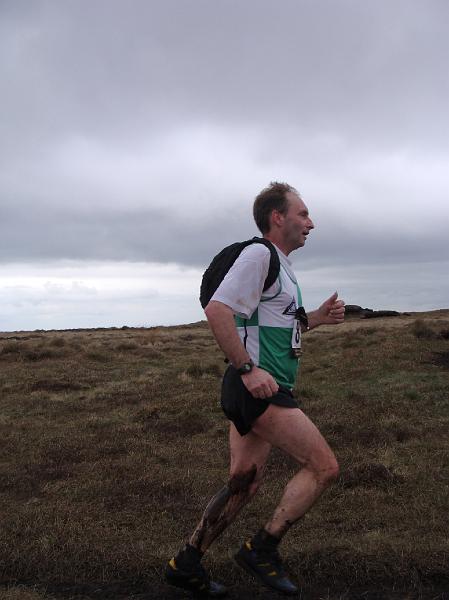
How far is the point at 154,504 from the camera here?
19.6ft

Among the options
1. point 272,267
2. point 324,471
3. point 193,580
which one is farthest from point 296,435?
point 193,580

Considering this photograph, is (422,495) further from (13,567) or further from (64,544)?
(13,567)

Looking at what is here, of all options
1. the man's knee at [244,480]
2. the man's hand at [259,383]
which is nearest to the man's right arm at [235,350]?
the man's hand at [259,383]

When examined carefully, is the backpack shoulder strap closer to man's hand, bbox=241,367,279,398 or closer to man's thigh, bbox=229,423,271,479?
man's hand, bbox=241,367,279,398

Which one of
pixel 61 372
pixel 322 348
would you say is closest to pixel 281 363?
pixel 61 372

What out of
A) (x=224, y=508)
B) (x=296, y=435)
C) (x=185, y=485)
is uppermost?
(x=296, y=435)

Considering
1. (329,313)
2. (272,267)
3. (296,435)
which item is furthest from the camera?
(329,313)

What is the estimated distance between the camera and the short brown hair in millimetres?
3828

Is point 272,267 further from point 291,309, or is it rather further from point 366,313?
point 366,313

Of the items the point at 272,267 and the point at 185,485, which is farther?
the point at 185,485

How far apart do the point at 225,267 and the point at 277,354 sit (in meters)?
0.61

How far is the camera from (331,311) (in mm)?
4246

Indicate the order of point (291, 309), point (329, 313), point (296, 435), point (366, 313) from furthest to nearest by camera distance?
1. point (366, 313)
2. point (329, 313)
3. point (291, 309)
4. point (296, 435)

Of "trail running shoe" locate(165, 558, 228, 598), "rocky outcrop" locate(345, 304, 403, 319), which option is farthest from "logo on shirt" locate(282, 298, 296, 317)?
"rocky outcrop" locate(345, 304, 403, 319)
